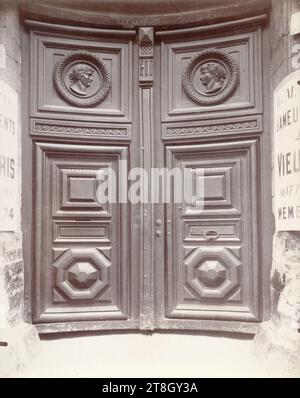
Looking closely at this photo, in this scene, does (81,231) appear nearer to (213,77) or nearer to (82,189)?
(82,189)

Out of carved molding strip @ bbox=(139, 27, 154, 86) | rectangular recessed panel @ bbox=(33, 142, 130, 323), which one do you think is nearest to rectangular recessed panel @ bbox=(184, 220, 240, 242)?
rectangular recessed panel @ bbox=(33, 142, 130, 323)

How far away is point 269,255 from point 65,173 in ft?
5.90

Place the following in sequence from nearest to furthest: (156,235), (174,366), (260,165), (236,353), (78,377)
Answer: (78,377)
(174,366)
(236,353)
(260,165)
(156,235)

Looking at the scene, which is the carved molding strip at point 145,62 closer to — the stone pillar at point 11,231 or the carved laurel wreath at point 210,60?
the carved laurel wreath at point 210,60

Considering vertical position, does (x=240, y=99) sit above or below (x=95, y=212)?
above

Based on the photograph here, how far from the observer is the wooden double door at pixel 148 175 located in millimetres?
3453

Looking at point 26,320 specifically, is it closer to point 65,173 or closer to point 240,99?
point 65,173

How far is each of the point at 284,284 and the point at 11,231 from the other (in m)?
2.01

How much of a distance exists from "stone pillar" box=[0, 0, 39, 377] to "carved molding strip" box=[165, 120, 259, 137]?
4.22ft

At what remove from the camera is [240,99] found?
3.51 metres

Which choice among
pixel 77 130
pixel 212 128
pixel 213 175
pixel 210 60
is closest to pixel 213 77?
pixel 210 60

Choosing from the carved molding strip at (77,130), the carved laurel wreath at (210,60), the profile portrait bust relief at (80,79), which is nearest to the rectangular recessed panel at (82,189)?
the carved molding strip at (77,130)

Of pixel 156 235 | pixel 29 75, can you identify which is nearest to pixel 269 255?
pixel 156 235

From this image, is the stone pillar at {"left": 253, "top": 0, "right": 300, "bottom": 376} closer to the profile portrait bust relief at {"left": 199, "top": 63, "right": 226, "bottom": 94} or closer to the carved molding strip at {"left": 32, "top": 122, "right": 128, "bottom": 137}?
the profile portrait bust relief at {"left": 199, "top": 63, "right": 226, "bottom": 94}
